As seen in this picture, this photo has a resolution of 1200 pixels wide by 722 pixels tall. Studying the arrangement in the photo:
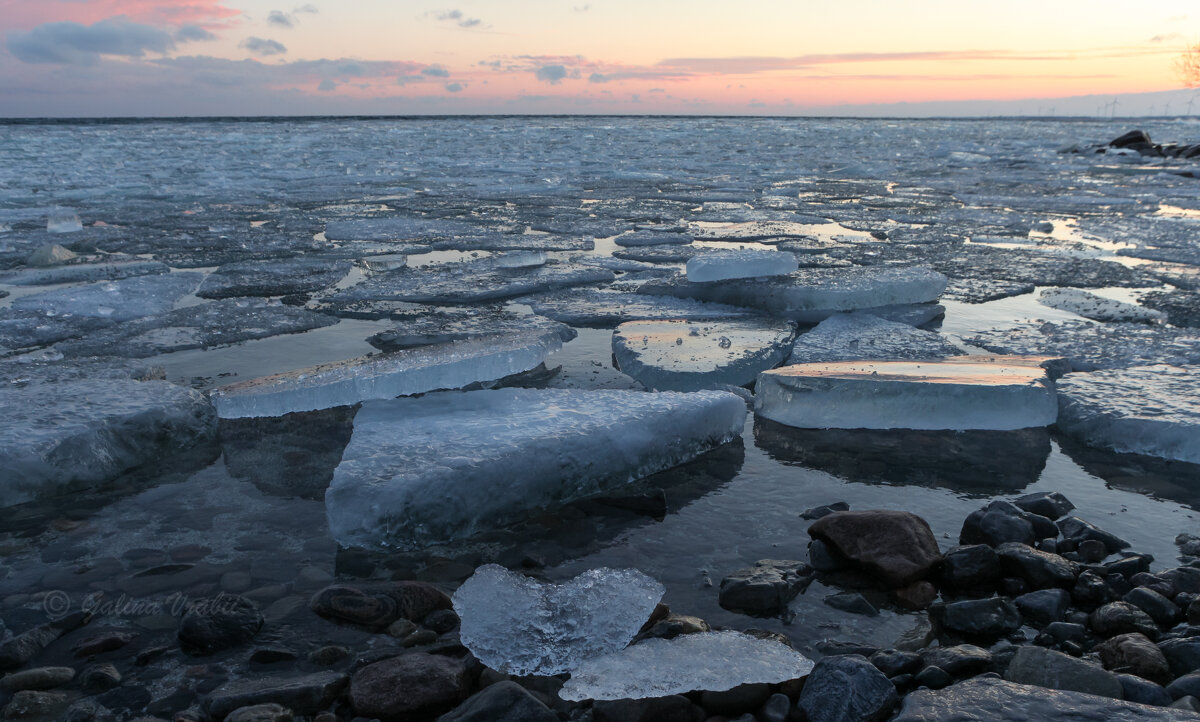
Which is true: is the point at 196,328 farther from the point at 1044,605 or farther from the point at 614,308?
the point at 1044,605

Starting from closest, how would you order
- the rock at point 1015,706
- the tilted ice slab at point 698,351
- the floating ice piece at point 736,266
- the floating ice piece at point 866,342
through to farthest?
the rock at point 1015,706 < the tilted ice slab at point 698,351 < the floating ice piece at point 866,342 < the floating ice piece at point 736,266

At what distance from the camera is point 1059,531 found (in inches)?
59.8

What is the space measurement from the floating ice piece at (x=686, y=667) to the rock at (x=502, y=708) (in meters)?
0.04

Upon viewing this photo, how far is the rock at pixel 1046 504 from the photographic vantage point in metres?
1.58

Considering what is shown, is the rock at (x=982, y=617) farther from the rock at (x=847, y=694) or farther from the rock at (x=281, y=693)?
the rock at (x=281, y=693)

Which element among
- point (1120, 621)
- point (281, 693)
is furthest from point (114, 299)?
point (1120, 621)

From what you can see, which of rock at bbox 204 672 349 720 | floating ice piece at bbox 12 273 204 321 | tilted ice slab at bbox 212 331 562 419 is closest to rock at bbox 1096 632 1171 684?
rock at bbox 204 672 349 720

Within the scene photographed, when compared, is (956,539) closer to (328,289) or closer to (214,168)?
(328,289)

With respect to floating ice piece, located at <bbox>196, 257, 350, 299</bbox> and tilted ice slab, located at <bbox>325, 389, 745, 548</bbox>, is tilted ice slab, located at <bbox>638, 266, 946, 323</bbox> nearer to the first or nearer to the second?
tilted ice slab, located at <bbox>325, 389, 745, 548</bbox>

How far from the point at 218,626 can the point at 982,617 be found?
118cm

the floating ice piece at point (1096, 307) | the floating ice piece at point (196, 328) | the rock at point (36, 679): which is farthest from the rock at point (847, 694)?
the floating ice piece at point (1096, 307)

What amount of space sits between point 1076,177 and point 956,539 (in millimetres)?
11931

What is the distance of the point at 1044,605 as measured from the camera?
1272 millimetres

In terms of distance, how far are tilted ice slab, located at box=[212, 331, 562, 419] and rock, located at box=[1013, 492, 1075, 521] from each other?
1.41m
